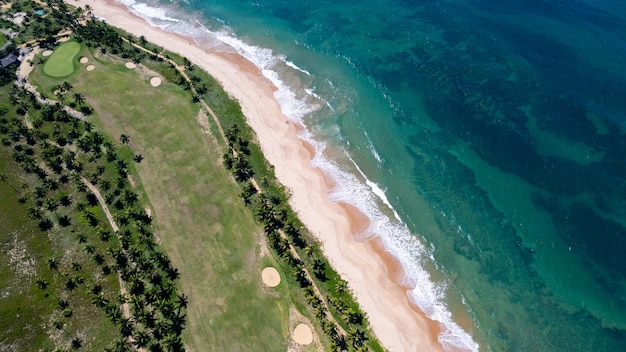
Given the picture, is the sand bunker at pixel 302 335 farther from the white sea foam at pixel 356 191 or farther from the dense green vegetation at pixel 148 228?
the white sea foam at pixel 356 191

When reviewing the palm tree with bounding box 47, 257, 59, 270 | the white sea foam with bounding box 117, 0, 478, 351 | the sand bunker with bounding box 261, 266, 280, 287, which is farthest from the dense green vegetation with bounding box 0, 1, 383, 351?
the white sea foam with bounding box 117, 0, 478, 351

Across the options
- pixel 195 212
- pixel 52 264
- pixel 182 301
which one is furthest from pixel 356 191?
pixel 52 264

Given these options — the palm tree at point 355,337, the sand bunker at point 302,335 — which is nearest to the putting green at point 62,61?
the sand bunker at point 302,335

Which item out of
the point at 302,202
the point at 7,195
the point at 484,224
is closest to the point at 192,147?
the point at 302,202

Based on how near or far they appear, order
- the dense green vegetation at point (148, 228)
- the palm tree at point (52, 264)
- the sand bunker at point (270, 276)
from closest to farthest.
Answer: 1. the dense green vegetation at point (148, 228)
2. the sand bunker at point (270, 276)
3. the palm tree at point (52, 264)

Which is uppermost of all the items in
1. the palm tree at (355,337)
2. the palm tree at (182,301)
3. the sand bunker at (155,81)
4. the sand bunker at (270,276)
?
the sand bunker at (155,81)

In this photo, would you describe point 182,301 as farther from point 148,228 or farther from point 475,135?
point 475,135

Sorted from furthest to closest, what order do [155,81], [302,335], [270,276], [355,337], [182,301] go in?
[155,81] → [270,276] → [182,301] → [302,335] → [355,337]

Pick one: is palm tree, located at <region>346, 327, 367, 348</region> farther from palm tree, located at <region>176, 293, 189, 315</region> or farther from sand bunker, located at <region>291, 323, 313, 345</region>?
palm tree, located at <region>176, 293, 189, 315</region>
